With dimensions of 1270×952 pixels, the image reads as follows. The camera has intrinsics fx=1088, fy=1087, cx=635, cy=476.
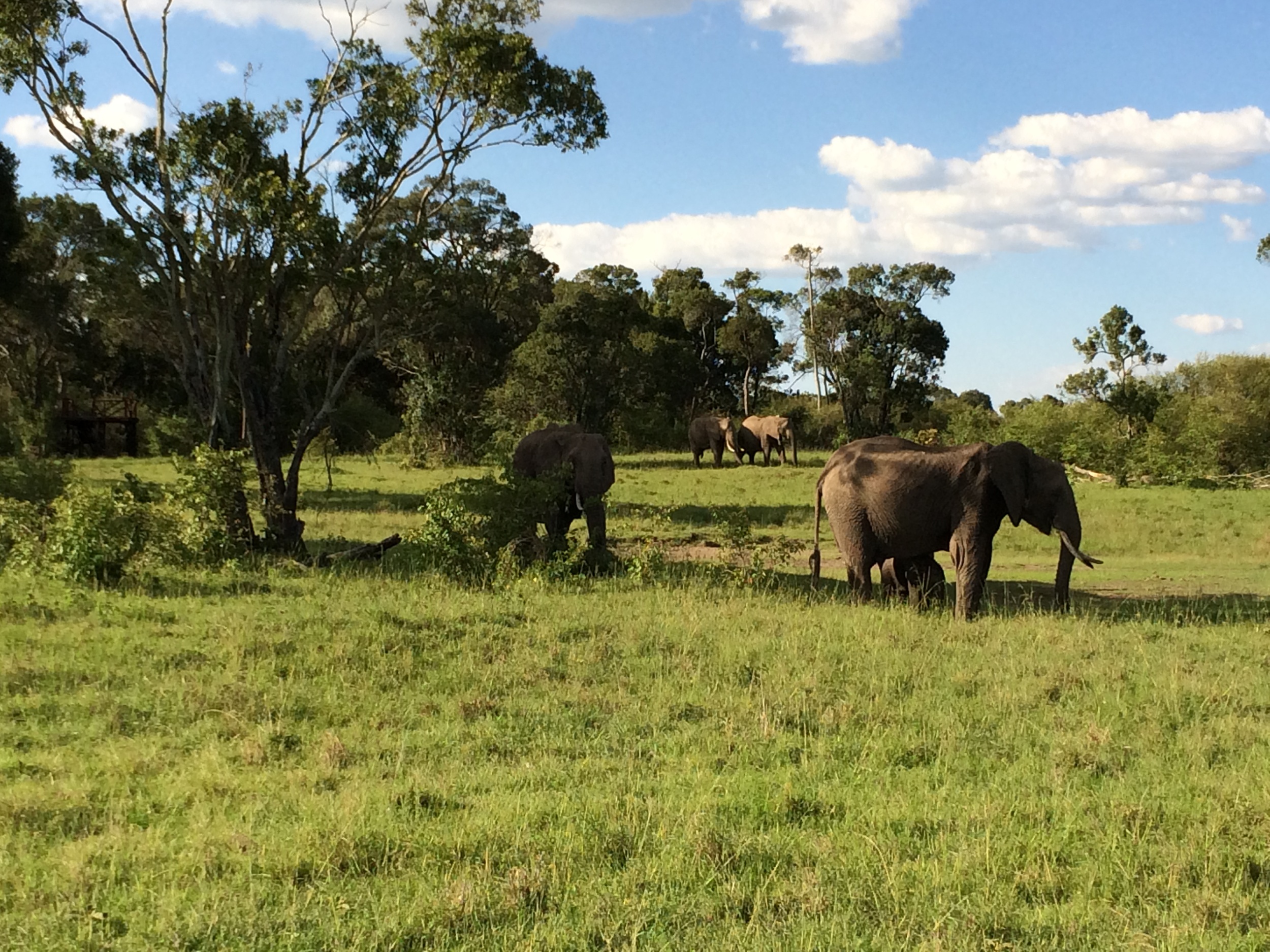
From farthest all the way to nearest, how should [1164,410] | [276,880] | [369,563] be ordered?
[1164,410], [369,563], [276,880]

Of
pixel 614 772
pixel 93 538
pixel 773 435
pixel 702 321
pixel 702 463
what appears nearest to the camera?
pixel 614 772

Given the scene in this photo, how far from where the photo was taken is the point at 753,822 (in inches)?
232

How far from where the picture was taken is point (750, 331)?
55594mm

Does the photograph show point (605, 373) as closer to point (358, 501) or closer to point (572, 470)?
point (358, 501)

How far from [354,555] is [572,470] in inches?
148

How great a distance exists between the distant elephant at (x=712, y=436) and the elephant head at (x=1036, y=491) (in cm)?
2867

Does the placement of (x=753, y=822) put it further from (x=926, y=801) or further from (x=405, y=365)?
(x=405, y=365)

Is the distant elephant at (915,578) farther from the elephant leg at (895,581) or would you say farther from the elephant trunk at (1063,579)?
the elephant trunk at (1063,579)

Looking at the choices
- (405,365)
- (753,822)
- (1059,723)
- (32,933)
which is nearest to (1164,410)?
(405,365)

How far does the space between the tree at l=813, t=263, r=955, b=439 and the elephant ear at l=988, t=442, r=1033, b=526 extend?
39.4 m

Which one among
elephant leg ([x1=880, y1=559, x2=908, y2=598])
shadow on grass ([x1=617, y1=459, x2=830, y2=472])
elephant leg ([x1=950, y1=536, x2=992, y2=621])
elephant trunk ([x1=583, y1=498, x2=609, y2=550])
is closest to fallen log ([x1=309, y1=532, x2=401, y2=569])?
elephant trunk ([x1=583, y1=498, x2=609, y2=550])

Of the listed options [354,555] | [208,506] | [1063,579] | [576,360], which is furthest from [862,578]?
[576,360]

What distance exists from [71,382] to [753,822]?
49695 mm

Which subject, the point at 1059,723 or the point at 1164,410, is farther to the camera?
the point at 1164,410
